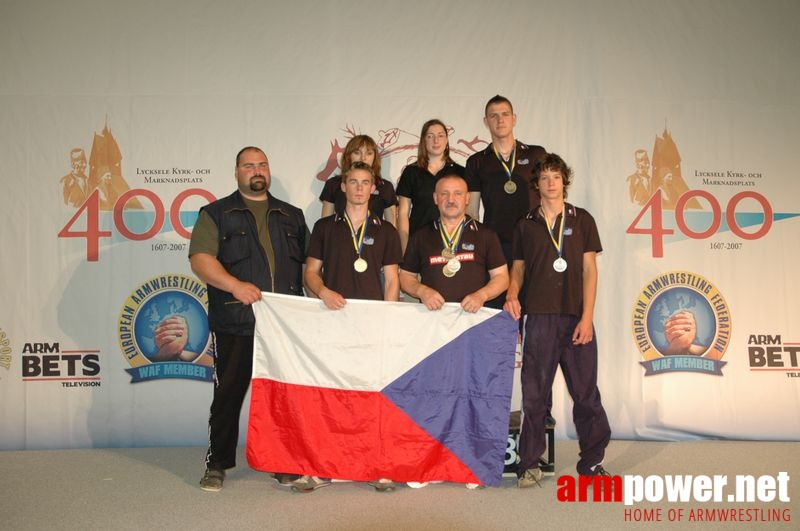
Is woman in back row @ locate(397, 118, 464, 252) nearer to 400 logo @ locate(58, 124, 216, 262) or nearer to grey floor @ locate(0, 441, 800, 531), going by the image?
grey floor @ locate(0, 441, 800, 531)

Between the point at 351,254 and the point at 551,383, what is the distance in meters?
1.41

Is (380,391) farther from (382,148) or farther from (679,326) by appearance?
(679,326)

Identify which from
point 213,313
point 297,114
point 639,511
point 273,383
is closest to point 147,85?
point 297,114

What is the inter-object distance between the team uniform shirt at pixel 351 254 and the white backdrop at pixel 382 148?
131cm

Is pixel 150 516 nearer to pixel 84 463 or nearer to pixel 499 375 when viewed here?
pixel 84 463

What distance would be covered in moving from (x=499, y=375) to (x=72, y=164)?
3.72 metres

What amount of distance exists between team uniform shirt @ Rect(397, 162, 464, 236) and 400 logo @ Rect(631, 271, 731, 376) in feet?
6.67

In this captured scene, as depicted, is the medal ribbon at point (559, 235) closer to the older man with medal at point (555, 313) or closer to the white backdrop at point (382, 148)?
the older man with medal at point (555, 313)

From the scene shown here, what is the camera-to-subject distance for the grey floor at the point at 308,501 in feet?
10.4

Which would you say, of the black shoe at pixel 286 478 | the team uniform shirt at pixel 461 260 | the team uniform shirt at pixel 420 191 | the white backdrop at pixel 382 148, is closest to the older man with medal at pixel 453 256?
the team uniform shirt at pixel 461 260

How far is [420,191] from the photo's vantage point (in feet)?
13.9

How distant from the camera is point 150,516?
3299mm

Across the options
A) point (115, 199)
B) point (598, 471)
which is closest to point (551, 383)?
point (598, 471)

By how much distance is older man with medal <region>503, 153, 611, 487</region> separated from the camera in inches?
147
